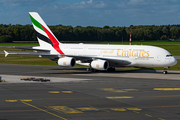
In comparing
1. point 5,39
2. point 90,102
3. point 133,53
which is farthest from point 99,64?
point 5,39

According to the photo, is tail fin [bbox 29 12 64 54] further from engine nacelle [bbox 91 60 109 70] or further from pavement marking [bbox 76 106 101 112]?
pavement marking [bbox 76 106 101 112]

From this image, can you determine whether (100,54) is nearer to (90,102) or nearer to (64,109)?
(90,102)

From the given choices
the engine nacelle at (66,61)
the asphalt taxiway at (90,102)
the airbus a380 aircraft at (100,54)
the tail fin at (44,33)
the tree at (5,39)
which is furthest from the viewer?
the tree at (5,39)

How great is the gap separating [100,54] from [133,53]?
5.34 meters

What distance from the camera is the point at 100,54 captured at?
45062 millimetres

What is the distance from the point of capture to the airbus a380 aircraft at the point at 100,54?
136ft

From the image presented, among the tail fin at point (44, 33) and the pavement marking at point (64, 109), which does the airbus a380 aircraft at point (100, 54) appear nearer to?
the tail fin at point (44, 33)

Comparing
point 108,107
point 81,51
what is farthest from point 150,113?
point 81,51

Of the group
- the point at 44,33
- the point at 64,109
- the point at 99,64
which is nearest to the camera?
the point at 64,109

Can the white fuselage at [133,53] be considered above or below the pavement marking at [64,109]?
above

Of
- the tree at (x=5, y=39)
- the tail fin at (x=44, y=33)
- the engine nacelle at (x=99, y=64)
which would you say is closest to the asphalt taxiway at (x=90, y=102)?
the engine nacelle at (x=99, y=64)

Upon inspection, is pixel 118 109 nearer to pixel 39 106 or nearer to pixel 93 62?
pixel 39 106

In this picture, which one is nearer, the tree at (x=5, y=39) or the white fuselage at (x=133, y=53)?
the white fuselage at (x=133, y=53)

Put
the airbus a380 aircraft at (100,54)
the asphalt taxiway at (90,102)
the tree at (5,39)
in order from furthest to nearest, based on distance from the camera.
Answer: the tree at (5,39) < the airbus a380 aircraft at (100,54) < the asphalt taxiway at (90,102)
